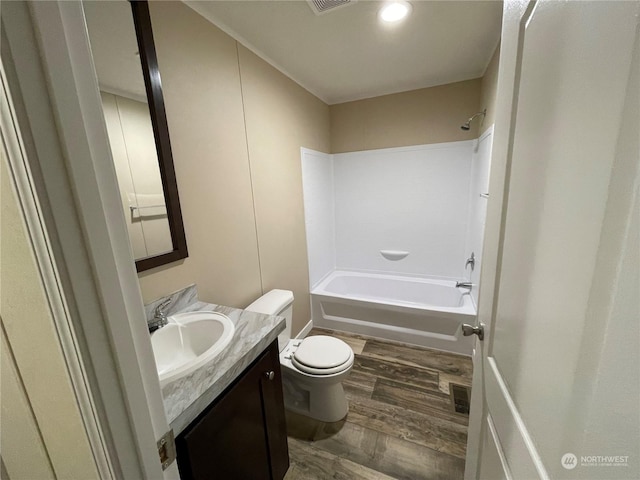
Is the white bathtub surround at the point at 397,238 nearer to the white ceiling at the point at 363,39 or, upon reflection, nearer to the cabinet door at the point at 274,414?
the white ceiling at the point at 363,39

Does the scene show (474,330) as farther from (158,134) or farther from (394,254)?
(394,254)

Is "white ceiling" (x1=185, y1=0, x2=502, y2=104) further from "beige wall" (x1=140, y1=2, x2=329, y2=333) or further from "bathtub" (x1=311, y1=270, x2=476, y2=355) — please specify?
"bathtub" (x1=311, y1=270, x2=476, y2=355)

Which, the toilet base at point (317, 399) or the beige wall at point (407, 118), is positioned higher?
the beige wall at point (407, 118)

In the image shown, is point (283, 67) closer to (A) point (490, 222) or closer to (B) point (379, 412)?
(A) point (490, 222)

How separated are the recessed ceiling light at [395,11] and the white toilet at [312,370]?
Result: 1907 mm

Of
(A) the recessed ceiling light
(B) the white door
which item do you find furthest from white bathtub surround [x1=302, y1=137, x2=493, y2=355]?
(B) the white door

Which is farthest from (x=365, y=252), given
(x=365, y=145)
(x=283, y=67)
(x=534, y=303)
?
(x=534, y=303)

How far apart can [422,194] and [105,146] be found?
2.92 meters

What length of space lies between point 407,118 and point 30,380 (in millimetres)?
3129

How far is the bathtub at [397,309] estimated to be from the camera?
2.26 metres

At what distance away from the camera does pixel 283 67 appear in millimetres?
2088

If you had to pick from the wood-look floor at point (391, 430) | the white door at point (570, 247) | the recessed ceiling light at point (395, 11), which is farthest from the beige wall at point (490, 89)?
the wood-look floor at point (391, 430)

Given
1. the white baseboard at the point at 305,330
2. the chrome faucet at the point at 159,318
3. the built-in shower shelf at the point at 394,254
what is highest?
the chrome faucet at the point at 159,318

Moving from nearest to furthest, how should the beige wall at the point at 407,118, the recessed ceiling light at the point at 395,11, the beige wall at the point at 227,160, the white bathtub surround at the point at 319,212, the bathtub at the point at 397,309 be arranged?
the beige wall at the point at 227,160
the recessed ceiling light at the point at 395,11
the bathtub at the point at 397,309
the beige wall at the point at 407,118
the white bathtub surround at the point at 319,212
